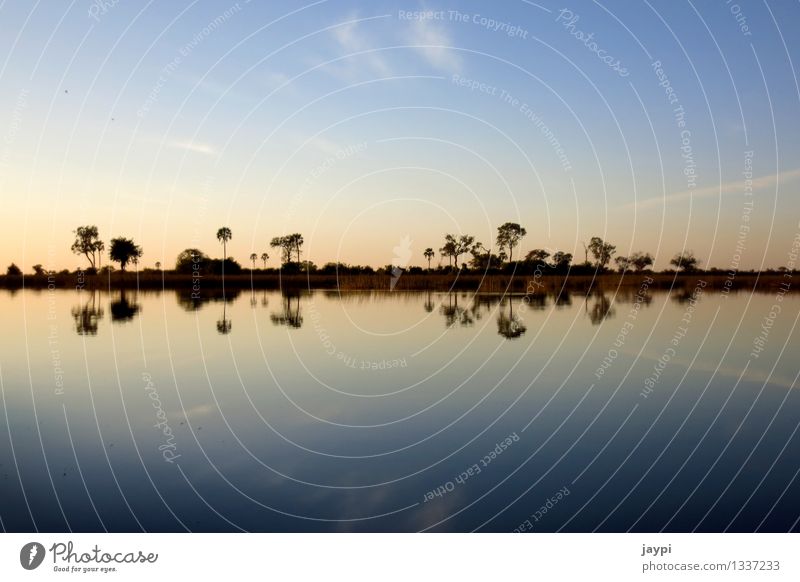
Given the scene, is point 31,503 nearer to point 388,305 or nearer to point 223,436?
point 223,436

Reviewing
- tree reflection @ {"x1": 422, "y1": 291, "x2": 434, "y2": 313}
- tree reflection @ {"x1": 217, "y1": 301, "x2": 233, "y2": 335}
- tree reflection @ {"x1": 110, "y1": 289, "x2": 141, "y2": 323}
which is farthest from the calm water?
tree reflection @ {"x1": 422, "y1": 291, "x2": 434, "y2": 313}

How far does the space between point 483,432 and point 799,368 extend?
10.8 meters

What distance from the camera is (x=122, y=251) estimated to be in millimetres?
Answer: 59875

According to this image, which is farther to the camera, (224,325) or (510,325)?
(224,325)

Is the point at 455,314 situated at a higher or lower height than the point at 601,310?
lower

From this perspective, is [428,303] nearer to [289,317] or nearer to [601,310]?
[601,310]

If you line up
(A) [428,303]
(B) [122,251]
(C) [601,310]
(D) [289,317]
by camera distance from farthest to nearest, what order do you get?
(B) [122,251]
(A) [428,303]
(C) [601,310]
(D) [289,317]

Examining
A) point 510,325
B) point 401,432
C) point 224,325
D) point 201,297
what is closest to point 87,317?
point 224,325

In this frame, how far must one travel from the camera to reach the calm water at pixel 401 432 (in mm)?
8578

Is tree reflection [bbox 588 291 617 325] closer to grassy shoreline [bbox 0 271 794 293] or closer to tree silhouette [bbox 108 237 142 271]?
grassy shoreline [bbox 0 271 794 293]

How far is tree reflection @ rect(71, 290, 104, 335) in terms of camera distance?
24.8 meters

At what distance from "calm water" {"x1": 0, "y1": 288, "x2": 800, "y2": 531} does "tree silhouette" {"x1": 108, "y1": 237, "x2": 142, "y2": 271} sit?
125 feet
